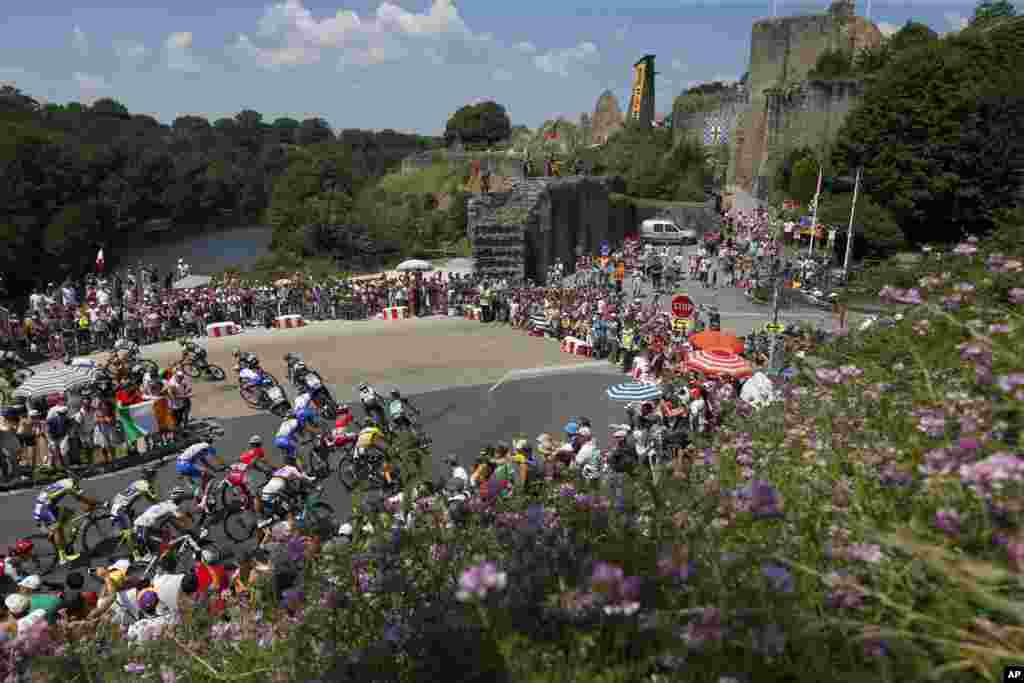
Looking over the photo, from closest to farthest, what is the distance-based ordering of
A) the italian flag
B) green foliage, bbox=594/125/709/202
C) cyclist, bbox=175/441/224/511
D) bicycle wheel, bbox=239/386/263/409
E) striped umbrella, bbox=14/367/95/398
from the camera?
cyclist, bbox=175/441/224/511 → the italian flag → striped umbrella, bbox=14/367/95/398 → bicycle wheel, bbox=239/386/263/409 → green foliage, bbox=594/125/709/202

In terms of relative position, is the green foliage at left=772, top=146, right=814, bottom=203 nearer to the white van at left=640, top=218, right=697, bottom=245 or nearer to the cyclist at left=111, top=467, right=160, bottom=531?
the white van at left=640, top=218, right=697, bottom=245

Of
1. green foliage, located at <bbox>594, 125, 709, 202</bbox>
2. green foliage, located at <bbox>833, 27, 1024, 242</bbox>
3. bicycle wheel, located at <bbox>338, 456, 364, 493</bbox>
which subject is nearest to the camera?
bicycle wheel, located at <bbox>338, 456, 364, 493</bbox>

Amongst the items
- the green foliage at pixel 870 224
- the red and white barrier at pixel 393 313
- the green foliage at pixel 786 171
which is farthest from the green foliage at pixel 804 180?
the red and white barrier at pixel 393 313

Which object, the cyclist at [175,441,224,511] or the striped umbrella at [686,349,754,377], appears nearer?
the cyclist at [175,441,224,511]

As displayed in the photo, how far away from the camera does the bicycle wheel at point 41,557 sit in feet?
31.8

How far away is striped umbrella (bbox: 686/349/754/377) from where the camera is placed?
13906 mm

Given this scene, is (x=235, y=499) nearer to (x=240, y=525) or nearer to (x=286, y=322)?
(x=240, y=525)

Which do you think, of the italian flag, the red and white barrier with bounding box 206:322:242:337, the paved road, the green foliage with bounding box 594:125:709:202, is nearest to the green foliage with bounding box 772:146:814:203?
the green foliage with bounding box 594:125:709:202

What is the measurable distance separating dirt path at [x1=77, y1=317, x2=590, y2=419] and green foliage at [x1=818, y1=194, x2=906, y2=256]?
15.1m

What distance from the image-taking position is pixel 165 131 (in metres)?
160

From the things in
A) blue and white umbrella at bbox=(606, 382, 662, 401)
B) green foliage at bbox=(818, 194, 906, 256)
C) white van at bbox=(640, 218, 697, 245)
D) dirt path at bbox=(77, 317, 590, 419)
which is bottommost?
dirt path at bbox=(77, 317, 590, 419)

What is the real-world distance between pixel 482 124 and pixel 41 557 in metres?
113

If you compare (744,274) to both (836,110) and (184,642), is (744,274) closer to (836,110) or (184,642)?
(836,110)

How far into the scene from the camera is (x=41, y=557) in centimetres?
1013
